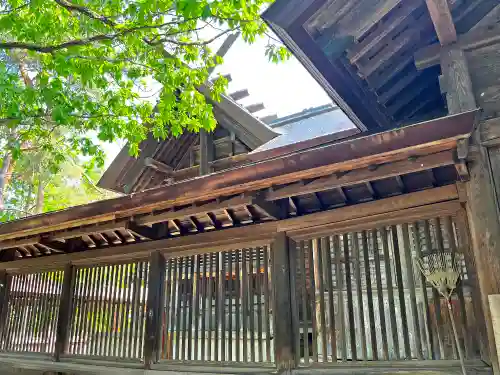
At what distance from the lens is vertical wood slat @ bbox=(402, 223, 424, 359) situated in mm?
3583

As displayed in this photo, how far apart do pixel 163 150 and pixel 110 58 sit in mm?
2848

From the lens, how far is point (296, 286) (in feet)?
14.6

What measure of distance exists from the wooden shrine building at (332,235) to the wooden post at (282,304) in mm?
16

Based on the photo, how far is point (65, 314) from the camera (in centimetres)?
644

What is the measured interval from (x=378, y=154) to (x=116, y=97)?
4.77m

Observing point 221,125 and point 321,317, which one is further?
point 221,125

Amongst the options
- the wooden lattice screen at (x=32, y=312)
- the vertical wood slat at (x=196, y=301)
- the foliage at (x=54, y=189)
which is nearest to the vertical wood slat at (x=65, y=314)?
the wooden lattice screen at (x=32, y=312)

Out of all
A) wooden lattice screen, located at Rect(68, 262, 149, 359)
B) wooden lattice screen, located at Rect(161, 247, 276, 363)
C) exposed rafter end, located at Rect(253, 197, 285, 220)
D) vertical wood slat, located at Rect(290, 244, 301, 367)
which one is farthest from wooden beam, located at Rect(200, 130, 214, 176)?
vertical wood slat, located at Rect(290, 244, 301, 367)

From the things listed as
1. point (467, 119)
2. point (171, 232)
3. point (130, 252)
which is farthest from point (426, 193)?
point (130, 252)

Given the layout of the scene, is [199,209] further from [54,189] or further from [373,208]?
[54,189]

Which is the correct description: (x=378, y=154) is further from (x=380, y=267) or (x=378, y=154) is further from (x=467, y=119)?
(x=380, y=267)

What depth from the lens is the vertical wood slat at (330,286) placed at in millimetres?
4047

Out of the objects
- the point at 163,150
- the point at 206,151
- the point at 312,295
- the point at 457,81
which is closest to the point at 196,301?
the point at 312,295

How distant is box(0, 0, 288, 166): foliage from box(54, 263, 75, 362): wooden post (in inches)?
81.0
